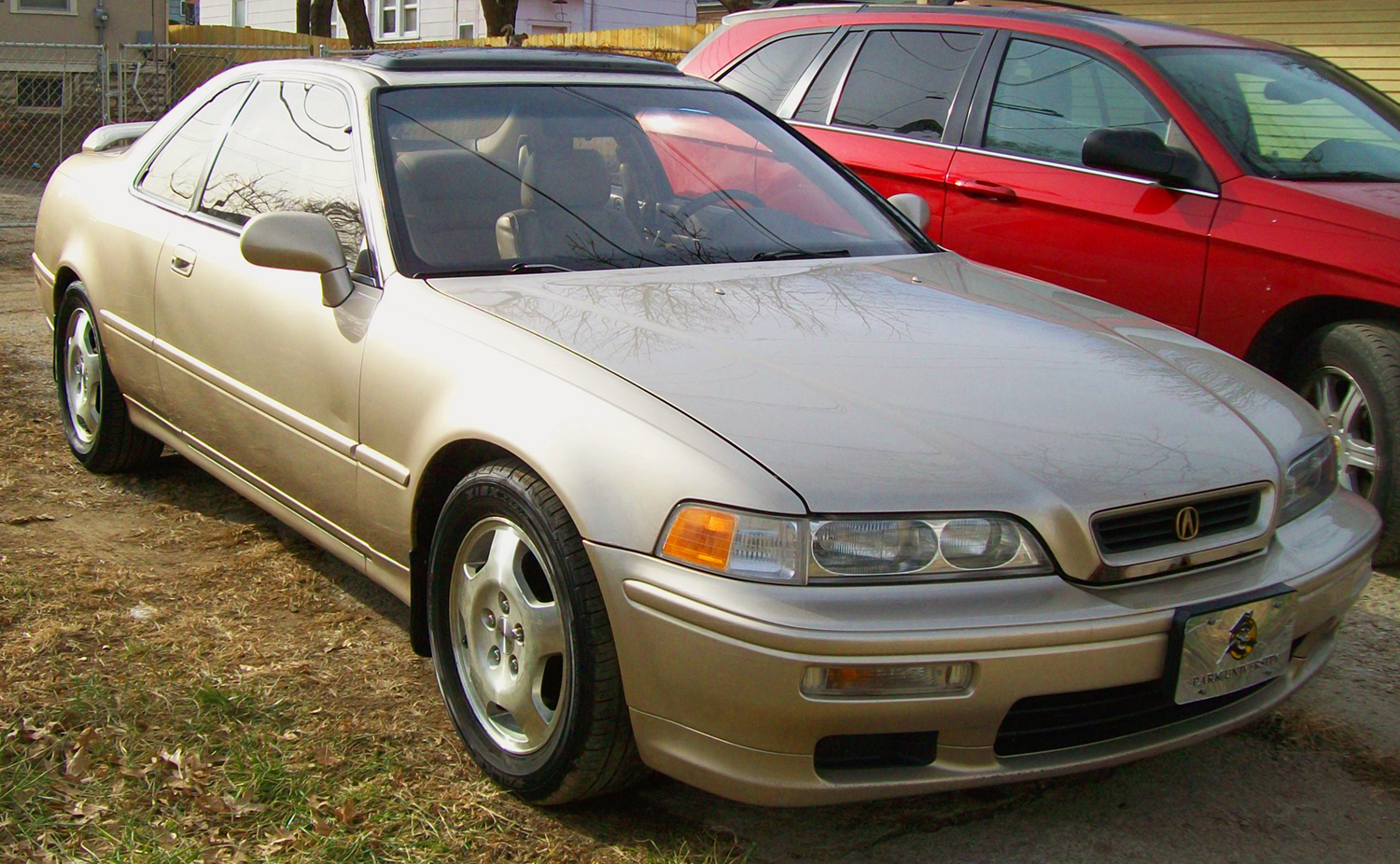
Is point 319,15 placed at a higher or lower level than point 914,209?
higher

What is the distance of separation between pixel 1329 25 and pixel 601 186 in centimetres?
1117

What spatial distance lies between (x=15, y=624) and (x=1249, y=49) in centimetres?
490

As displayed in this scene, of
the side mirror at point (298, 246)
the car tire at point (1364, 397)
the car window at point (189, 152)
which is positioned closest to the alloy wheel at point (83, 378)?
the car window at point (189, 152)

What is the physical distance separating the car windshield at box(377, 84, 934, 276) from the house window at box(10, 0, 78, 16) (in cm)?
1992

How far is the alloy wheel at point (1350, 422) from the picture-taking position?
4.54 metres

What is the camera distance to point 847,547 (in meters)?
2.49

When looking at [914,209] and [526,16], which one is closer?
[914,209]

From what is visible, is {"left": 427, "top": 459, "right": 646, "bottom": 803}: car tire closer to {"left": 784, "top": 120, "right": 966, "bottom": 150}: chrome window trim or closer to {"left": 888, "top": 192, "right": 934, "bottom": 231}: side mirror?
{"left": 888, "top": 192, "right": 934, "bottom": 231}: side mirror

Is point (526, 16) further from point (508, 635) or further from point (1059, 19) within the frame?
point (508, 635)

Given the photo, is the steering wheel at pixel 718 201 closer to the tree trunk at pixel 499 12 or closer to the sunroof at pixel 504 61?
the sunroof at pixel 504 61

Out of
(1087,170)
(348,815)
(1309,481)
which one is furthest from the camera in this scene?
(1087,170)

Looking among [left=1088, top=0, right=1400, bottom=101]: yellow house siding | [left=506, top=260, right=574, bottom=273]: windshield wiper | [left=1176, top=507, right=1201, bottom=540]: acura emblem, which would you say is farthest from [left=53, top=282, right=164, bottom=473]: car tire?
[left=1088, top=0, right=1400, bottom=101]: yellow house siding

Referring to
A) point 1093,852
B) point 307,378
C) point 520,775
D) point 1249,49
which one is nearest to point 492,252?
point 307,378

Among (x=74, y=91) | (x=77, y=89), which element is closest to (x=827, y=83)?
(x=74, y=91)
